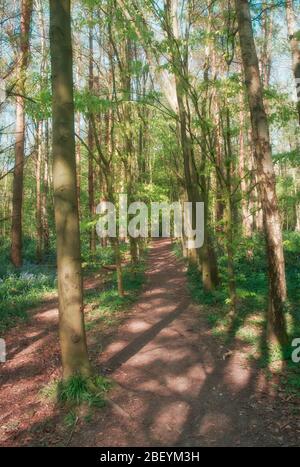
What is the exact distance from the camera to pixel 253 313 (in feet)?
30.0

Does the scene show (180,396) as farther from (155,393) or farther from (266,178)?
(266,178)

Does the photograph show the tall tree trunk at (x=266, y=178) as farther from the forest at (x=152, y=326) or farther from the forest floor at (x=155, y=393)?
the forest floor at (x=155, y=393)

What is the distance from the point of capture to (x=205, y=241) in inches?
421

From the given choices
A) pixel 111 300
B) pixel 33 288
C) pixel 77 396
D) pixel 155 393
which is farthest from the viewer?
pixel 33 288

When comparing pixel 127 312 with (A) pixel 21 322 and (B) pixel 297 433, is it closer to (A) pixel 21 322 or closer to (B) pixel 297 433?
(A) pixel 21 322

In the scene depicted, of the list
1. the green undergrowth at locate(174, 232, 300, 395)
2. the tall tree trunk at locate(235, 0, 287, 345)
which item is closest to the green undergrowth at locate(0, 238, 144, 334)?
the green undergrowth at locate(174, 232, 300, 395)

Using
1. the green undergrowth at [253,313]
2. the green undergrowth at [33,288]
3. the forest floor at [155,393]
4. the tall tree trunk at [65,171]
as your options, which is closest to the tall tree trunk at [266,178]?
the green undergrowth at [253,313]

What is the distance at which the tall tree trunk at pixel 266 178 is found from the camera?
6.64 m

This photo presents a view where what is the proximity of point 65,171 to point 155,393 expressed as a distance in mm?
3382

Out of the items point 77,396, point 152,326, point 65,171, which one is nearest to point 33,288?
point 152,326

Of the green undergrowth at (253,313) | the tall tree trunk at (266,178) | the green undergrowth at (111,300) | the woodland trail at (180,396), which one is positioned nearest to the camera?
the woodland trail at (180,396)

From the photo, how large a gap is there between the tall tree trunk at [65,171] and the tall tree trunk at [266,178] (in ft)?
10.7

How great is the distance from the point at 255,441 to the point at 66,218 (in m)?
3.53

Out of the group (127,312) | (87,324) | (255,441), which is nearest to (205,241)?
(127,312)
